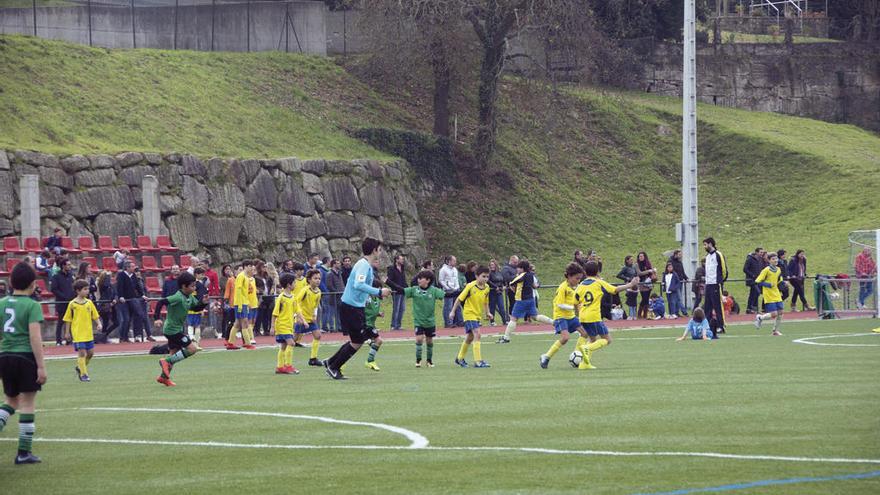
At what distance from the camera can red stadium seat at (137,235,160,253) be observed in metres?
36.2

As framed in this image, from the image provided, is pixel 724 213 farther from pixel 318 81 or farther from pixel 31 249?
pixel 31 249

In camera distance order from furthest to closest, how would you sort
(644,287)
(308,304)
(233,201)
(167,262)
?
(233,201) < (644,287) < (167,262) < (308,304)

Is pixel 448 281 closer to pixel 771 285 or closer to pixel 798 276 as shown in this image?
pixel 771 285

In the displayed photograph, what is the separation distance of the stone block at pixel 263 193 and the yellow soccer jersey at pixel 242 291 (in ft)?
40.4

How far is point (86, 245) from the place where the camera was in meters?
34.7

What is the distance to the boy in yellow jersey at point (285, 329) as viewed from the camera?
2142 centimetres

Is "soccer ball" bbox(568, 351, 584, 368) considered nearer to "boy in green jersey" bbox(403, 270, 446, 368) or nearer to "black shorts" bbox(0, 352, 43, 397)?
"boy in green jersey" bbox(403, 270, 446, 368)

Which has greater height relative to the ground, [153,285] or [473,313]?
[153,285]

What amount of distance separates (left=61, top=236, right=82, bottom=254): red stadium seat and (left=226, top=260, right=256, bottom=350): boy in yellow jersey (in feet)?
22.1

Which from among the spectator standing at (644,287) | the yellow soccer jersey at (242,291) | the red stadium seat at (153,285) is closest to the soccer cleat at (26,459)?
the yellow soccer jersey at (242,291)

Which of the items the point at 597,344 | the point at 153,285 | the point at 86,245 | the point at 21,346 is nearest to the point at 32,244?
the point at 86,245

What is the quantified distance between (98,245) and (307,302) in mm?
14034

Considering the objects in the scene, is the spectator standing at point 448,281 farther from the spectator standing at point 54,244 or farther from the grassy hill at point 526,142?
the spectator standing at point 54,244

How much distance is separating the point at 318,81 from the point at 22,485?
42.9 m
